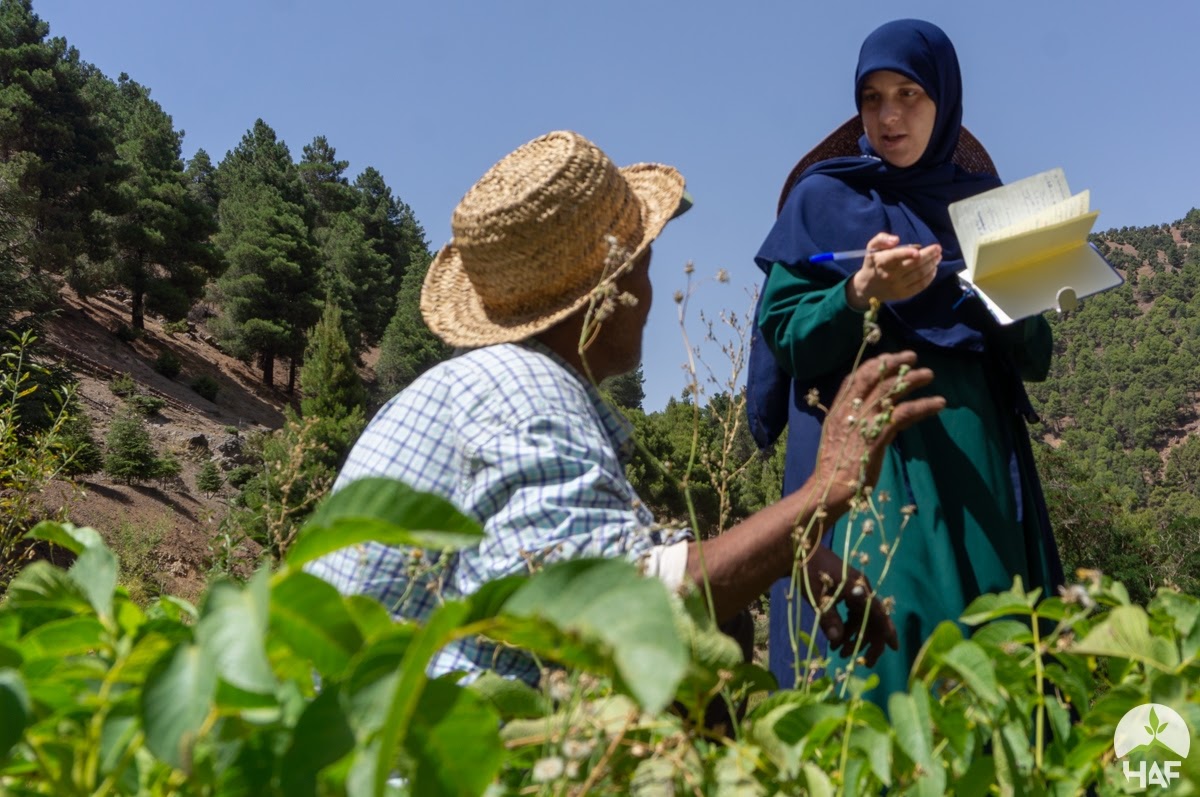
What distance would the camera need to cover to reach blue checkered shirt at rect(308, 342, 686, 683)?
4.42ft

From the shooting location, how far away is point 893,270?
2088 millimetres

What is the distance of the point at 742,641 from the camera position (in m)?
2.14

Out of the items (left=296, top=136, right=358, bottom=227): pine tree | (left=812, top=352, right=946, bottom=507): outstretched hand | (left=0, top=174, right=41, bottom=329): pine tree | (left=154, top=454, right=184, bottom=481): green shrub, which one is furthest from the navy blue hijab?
(left=296, top=136, right=358, bottom=227): pine tree

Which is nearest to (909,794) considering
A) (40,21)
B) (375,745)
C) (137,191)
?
(375,745)

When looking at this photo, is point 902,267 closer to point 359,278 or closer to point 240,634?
point 240,634

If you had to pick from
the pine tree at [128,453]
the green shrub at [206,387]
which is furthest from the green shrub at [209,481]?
the green shrub at [206,387]

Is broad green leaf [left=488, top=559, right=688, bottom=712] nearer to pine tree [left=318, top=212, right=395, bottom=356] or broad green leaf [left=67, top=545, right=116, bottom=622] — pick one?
broad green leaf [left=67, top=545, right=116, bottom=622]

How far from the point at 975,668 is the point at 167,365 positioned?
30.6 m

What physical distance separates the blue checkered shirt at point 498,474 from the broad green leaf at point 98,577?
0.61 metres

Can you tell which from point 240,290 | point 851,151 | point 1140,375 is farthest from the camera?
point 1140,375

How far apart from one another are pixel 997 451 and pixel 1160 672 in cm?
172

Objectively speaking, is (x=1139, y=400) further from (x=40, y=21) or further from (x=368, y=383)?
(x=40, y=21)

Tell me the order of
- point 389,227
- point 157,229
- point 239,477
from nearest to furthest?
1. point 239,477
2. point 157,229
3. point 389,227

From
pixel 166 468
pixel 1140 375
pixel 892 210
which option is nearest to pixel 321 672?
pixel 892 210
